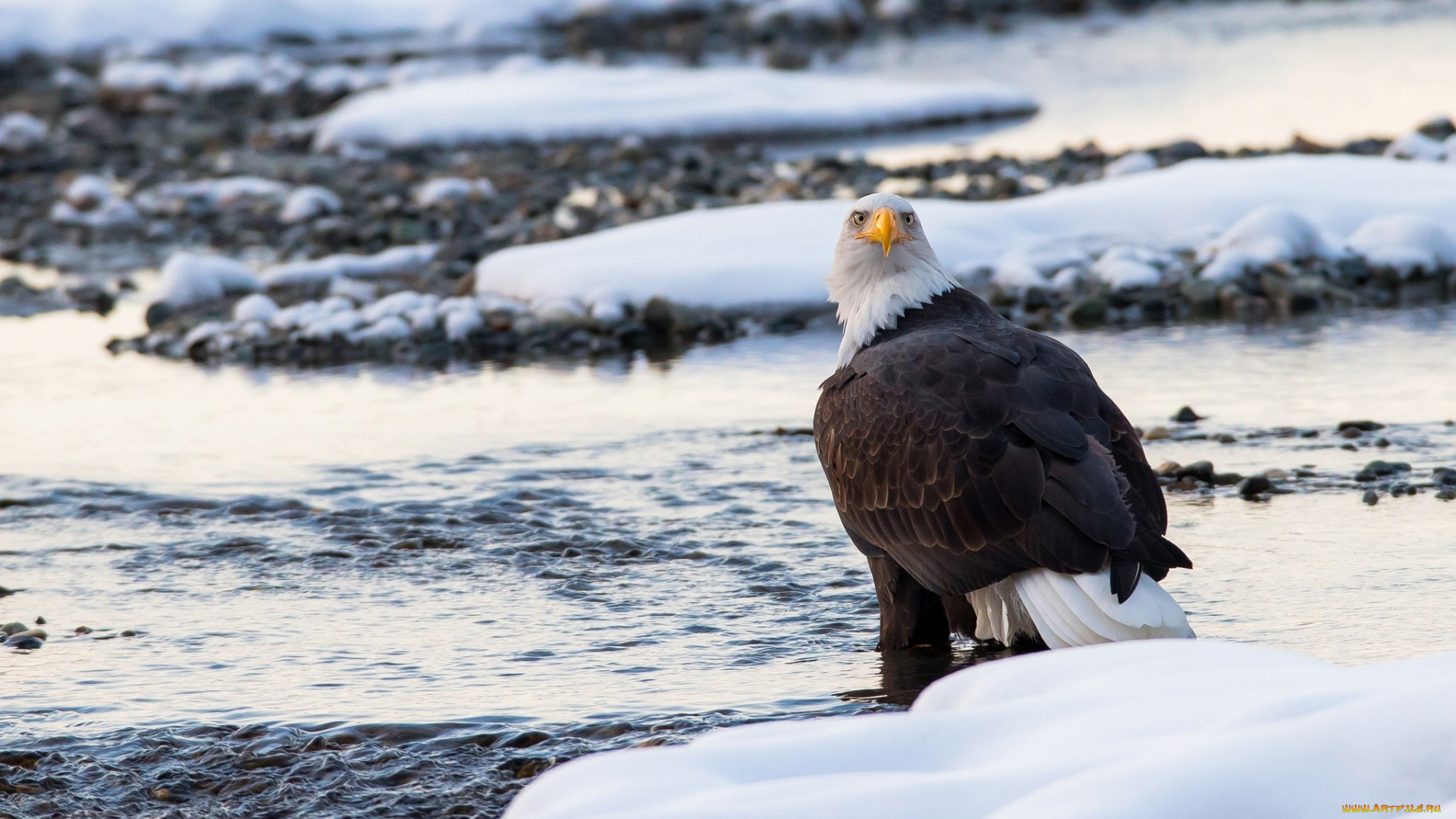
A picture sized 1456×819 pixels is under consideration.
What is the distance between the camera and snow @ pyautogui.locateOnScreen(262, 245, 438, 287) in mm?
10945

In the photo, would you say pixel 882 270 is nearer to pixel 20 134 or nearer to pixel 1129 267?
pixel 1129 267

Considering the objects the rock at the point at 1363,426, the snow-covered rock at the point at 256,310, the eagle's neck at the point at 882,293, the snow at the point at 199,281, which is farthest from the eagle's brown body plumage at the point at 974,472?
the snow at the point at 199,281

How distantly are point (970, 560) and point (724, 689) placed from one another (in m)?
0.67

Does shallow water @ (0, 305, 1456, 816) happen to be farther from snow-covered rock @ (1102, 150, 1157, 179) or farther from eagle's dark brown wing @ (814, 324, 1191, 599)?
snow-covered rock @ (1102, 150, 1157, 179)

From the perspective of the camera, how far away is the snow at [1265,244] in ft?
30.7

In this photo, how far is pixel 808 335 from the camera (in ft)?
30.3

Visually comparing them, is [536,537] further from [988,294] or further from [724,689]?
[988,294]

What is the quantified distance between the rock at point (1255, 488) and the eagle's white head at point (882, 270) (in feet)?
4.45

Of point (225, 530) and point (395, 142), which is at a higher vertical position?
point (395, 142)

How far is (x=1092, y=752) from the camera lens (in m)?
2.91

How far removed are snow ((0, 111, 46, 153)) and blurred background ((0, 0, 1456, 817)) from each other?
6 cm

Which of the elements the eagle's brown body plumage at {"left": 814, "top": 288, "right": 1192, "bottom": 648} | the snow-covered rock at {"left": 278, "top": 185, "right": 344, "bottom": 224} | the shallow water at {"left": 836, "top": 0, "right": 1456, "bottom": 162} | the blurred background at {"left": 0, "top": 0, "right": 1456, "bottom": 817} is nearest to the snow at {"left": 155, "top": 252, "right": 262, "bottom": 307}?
the blurred background at {"left": 0, "top": 0, "right": 1456, "bottom": 817}

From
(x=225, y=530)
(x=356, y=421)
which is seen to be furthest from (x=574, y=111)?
(x=225, y=530)

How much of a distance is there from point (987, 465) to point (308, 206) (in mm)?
9937
